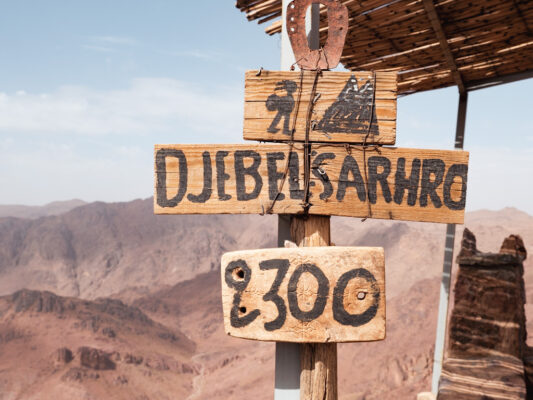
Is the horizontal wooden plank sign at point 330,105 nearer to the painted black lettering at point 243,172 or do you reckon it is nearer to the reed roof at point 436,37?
the painted black lettering at point 243,172

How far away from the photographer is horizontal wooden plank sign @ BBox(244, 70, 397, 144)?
1.51 meters

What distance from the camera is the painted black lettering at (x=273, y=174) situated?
58.9 inches

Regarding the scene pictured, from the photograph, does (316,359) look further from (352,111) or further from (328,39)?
(328,39)

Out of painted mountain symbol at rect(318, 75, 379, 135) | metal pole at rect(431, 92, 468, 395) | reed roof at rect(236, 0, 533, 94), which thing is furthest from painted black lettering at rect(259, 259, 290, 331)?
metal pole at rect(431, 92, 468, 395)

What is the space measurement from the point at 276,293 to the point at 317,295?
13 centimetres

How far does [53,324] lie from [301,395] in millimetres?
13747

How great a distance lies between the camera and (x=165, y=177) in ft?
4.94

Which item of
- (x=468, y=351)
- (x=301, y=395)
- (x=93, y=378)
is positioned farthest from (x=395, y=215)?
(x=93, y=378)

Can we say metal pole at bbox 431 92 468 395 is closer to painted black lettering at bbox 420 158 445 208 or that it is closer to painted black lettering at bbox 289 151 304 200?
painted black lettering at bbox 420 158 445 208

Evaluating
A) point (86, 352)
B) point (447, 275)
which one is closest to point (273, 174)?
point (447, 275)

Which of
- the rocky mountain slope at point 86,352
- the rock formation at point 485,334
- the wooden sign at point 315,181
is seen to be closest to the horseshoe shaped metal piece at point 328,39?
the wooden sign at point 315,181

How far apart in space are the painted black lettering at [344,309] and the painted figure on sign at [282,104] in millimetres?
528

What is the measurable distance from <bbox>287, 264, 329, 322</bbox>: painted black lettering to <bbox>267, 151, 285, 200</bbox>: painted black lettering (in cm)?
25

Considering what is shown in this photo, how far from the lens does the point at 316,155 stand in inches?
59.4
